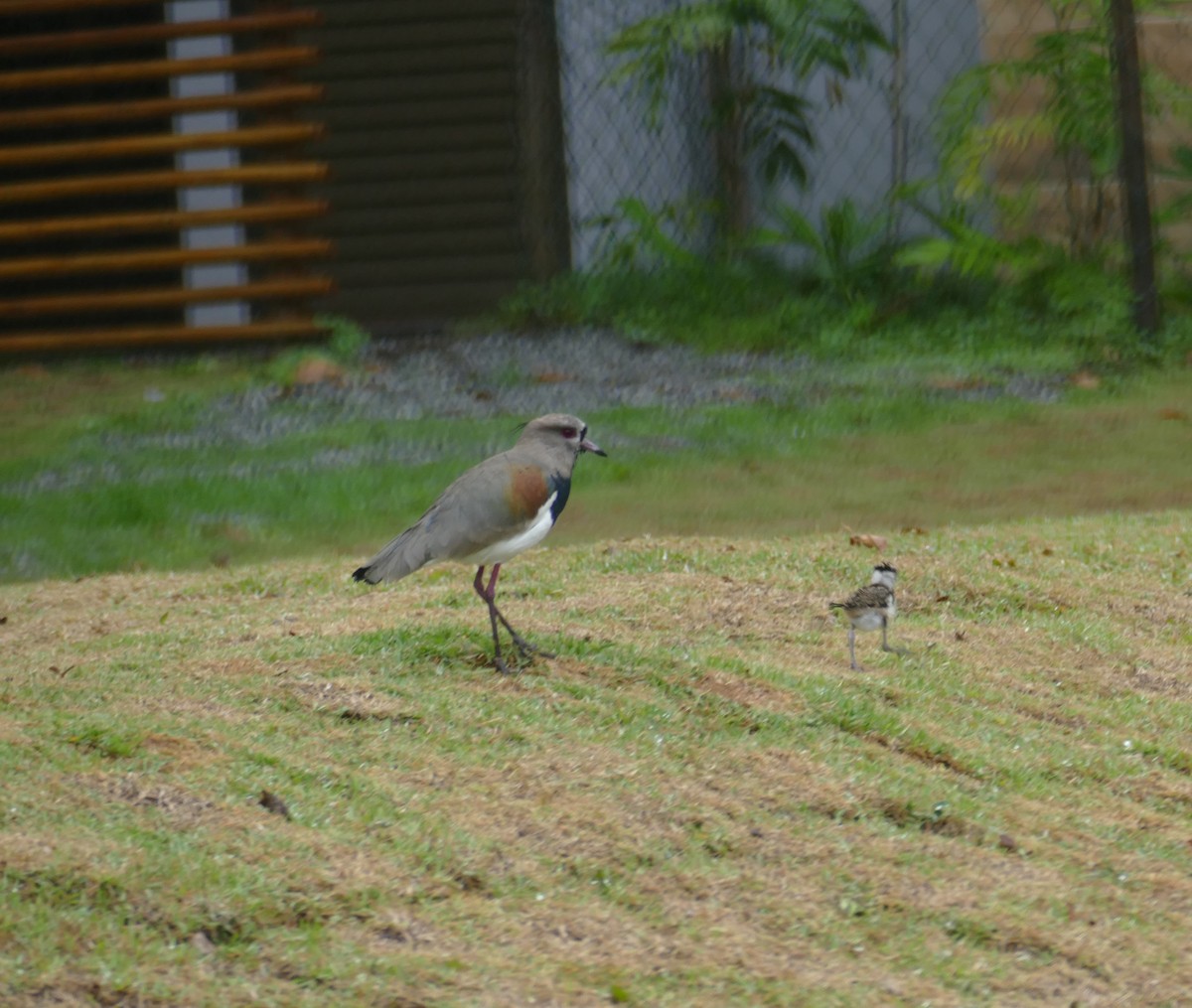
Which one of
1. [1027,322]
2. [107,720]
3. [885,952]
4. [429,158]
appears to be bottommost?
[885,952]

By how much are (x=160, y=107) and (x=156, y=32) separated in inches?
20.3

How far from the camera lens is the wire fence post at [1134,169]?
1223 centimetres

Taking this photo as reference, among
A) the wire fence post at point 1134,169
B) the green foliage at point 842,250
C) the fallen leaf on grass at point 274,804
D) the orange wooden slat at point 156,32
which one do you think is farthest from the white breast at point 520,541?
the green foliage at point 842,250

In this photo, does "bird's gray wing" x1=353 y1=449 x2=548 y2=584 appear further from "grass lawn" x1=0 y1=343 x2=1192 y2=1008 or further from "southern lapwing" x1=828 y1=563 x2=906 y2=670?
"southern lapwing" x1=828 y1=563 x2=906 y2=670

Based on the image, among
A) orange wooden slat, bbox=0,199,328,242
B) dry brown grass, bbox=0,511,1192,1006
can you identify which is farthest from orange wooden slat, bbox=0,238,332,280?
dry brown grass, bbox=0,511,1192,1006

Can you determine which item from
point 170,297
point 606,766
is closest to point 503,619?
point 606,766

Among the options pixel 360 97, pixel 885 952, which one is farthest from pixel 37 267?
pixel 885 952

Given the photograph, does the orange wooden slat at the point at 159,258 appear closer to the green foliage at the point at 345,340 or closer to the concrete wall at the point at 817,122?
the green foliage at the point at 345,340

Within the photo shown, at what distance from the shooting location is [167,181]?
12922 millimetres

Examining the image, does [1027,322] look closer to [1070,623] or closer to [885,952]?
[1070,623]

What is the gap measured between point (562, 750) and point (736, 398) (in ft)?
22.2

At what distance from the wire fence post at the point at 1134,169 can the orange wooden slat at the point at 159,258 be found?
5477 millimetres

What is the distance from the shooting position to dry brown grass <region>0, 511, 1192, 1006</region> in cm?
421

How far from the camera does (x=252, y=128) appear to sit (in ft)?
42.7
